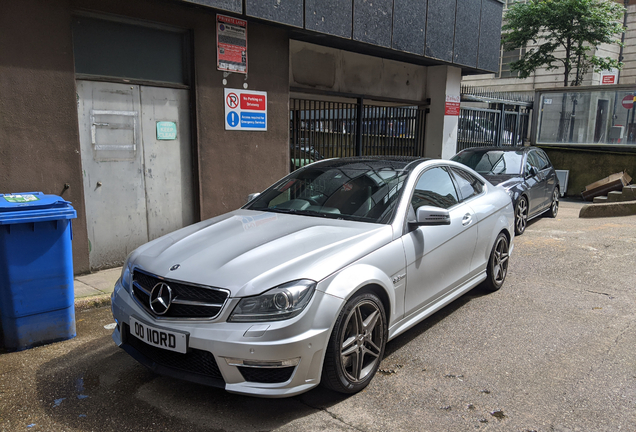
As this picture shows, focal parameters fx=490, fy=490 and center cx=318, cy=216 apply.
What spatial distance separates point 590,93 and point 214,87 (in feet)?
44.0

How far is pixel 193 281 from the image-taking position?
2.93 metres

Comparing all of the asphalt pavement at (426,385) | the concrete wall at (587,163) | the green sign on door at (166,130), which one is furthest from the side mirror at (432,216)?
Result: the concrete wall at (587,163)

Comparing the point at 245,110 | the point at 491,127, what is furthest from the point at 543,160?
the point at 245,110

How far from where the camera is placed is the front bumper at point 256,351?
273cm

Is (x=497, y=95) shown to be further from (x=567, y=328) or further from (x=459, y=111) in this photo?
(x=567, y=328)

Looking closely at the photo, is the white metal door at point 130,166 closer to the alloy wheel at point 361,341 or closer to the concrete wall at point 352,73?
the concrete wall at point 352,73

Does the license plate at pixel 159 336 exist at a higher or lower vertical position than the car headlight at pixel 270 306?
lower

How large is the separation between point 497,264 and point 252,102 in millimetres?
4309

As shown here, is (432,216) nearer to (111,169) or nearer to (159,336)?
(159,336)

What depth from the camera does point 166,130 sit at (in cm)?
666

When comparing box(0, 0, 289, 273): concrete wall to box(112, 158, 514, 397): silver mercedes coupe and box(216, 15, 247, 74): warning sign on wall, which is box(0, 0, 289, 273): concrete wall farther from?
box(112, 158, 514, 397): silver mercedes coupe

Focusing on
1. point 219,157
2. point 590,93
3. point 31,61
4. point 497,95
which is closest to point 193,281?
point 31,61

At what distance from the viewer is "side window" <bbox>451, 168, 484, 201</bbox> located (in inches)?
190

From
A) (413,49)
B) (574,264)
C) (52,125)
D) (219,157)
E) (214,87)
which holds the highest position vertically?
(413,49)
